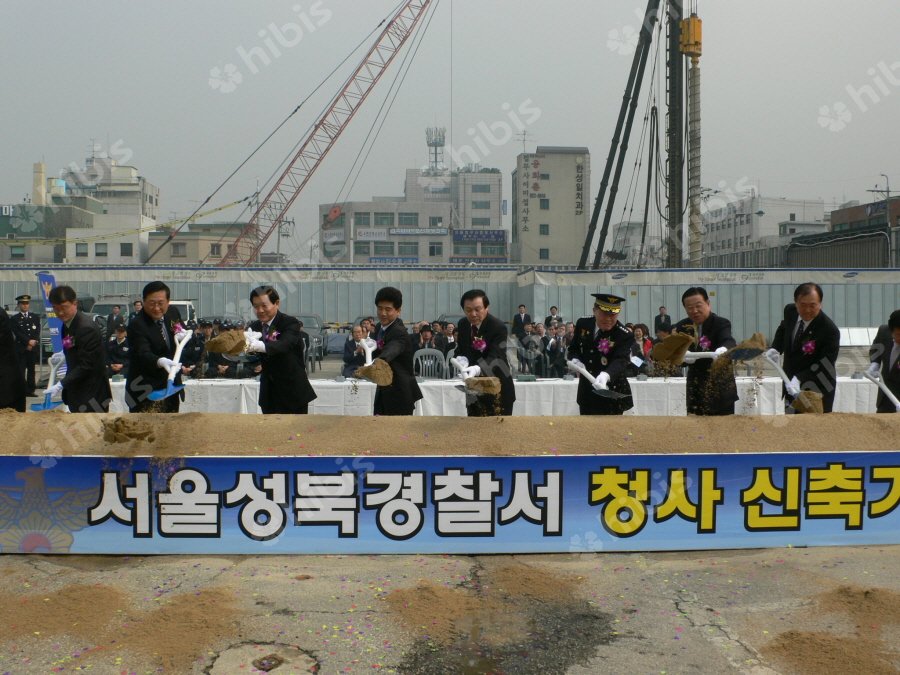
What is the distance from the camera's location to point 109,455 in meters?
4.72

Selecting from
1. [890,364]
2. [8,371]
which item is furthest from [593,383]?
[8,371]

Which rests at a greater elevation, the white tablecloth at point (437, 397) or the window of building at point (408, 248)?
the window of building at point (408, 248)

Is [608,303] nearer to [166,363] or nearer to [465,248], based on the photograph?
[166,363]

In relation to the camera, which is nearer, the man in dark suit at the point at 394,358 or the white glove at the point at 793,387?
the white glove at the point at 793,387

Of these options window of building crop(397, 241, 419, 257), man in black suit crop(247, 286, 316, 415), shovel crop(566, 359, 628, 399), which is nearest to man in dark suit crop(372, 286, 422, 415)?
man in black suit crop(247, 286, 316, 415)

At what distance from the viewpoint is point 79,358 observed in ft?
18.7

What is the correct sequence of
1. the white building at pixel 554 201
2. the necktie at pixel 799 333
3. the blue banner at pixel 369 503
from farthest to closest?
the white building at pixel 554 201 → the necktie at pixel 799 333 → the blue banner at pixel 369 503

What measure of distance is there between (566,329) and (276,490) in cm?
1226

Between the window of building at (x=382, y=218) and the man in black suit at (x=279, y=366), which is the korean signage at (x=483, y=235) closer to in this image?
the window of building at (x=382, y=218)

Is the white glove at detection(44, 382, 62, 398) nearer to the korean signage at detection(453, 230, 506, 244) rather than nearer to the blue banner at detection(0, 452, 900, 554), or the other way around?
the blue banner at detection(0, 452, 900, 554)

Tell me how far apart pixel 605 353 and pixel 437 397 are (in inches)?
158

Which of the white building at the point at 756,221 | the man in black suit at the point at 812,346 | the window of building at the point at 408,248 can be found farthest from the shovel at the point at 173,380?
the window of building at the point at 408,248

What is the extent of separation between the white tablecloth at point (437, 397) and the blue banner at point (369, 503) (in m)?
4.46

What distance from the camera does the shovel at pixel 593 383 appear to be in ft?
17.1
